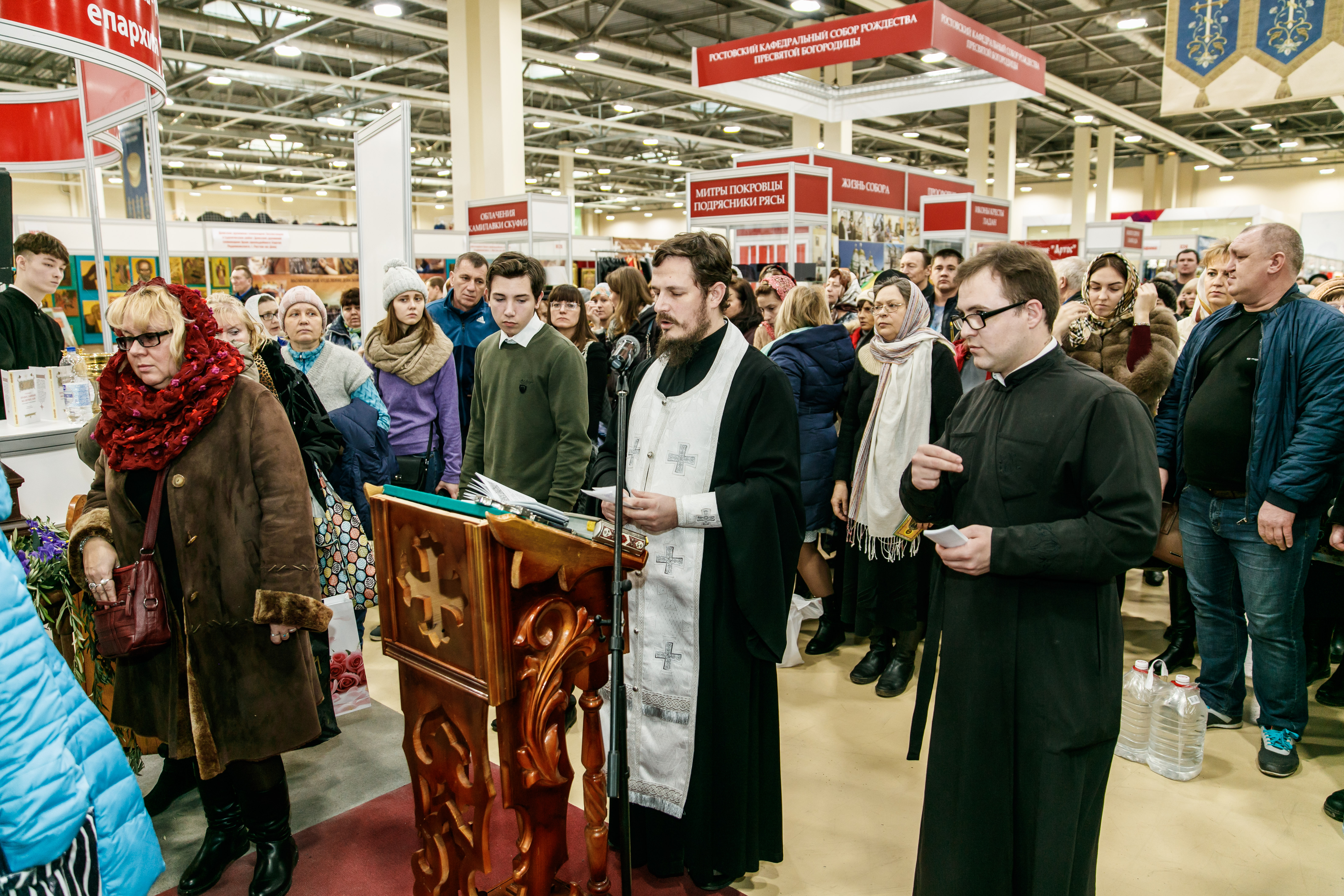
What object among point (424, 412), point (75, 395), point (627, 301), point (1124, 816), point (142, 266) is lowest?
point (1124, 816)

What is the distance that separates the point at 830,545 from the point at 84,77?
4699 mm

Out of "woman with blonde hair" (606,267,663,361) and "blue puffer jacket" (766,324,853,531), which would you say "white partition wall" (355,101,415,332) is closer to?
"woman with blonde hair" (606,267,663,361)

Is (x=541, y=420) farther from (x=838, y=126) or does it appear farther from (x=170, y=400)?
(x=838, y=126)

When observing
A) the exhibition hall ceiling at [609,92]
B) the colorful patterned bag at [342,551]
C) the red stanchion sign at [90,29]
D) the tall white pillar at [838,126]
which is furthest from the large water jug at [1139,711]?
the tall white pillar at [838,126]

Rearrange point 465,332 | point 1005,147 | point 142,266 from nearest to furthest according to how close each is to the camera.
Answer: point 465,332 < point 142,266 < point 1005,147

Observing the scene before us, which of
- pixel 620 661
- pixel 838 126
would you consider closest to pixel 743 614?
pixel 620 661

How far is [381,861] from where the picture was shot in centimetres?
235

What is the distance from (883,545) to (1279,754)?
143cm

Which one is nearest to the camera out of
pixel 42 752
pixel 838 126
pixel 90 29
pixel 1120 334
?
pixel 42 752

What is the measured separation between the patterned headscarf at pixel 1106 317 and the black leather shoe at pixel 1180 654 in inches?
52.1

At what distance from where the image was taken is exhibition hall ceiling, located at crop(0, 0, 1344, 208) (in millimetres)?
11422

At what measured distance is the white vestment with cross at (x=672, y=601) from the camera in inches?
81.1

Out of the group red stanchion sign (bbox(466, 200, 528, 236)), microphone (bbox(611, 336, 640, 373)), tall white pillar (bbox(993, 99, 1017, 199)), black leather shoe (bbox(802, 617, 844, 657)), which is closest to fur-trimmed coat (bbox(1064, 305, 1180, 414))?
black leather shoe (bbox(802, 617, 844, 657))

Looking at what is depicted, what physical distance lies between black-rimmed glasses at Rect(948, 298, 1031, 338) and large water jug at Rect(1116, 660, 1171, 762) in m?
1.85
